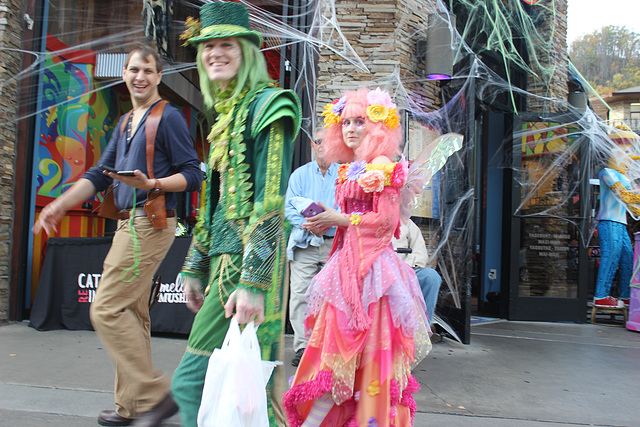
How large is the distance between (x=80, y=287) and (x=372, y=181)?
4043 mm

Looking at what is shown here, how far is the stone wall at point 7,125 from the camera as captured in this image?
557 cm

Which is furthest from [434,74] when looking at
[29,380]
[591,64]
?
[591,64]

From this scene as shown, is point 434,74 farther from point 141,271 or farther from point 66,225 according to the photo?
point 66,225

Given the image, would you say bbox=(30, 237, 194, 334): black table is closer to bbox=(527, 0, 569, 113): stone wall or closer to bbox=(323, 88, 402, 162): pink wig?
bbox=(323, 88, 402, 162): pink wig

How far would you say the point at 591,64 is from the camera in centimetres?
4022

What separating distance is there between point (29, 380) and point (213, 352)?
266 centimetres

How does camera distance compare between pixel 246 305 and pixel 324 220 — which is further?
pixel 324 220

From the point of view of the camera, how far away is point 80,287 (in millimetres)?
5520

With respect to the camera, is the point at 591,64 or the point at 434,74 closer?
the point at 434,74

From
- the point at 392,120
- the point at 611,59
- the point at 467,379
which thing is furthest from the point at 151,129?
the point at 611,59

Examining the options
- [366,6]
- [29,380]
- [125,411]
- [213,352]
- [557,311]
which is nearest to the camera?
[213,352]

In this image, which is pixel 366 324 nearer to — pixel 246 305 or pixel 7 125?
pixel 246 305

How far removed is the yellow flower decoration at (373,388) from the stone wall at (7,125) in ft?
15.3

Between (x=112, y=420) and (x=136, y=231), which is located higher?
(x=136, y=231)
